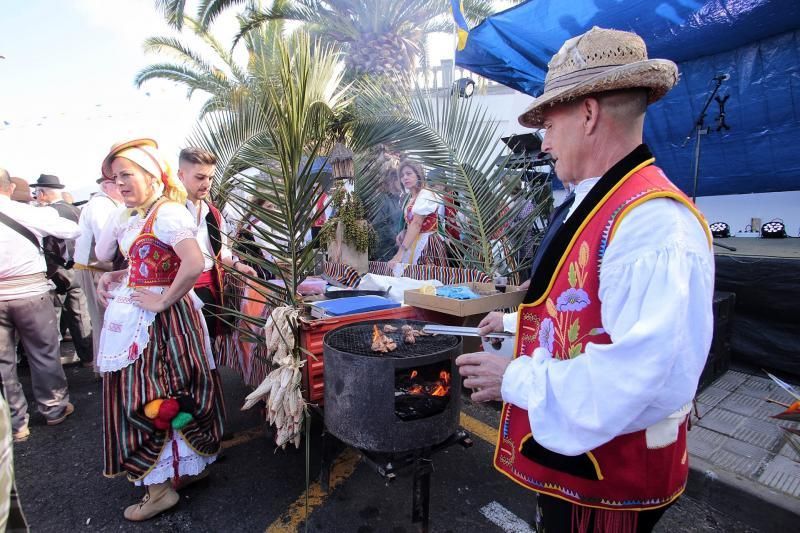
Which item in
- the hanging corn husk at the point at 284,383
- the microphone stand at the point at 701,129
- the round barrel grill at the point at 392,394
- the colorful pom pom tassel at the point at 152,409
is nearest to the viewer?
the round barrel grill at the point at 392,394

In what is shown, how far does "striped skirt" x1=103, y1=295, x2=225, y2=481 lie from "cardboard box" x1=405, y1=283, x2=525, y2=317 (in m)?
1.48

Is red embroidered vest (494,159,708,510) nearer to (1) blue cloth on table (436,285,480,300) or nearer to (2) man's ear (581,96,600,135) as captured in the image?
(2) man's ear (581,96,600,135)

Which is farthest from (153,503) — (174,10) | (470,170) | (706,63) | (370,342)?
(174,10)

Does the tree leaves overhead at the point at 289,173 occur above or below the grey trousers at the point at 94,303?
above

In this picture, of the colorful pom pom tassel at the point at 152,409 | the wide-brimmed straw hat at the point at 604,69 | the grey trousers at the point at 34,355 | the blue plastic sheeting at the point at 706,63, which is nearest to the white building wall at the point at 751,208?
the blue plastic sheeting at the point at 706,63

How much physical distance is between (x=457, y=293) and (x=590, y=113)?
1.85 meters

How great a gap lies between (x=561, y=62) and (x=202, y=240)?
315 centimetres

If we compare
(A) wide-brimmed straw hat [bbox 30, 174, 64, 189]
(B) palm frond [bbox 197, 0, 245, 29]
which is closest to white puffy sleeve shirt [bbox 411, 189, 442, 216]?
(A) wide-brimmed straw hat [bbox 30, 174, 64, 189]

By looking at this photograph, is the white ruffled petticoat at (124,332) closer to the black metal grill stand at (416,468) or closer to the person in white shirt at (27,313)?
the black metal grill stand at (416,468)

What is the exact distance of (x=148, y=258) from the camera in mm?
2539

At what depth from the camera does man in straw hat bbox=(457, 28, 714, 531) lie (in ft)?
3.07

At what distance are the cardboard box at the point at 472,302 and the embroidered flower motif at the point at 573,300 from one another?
1.54 metres

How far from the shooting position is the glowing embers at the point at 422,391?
2174 millimetres

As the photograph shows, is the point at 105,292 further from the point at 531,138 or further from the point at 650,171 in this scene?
the point at 531,138
